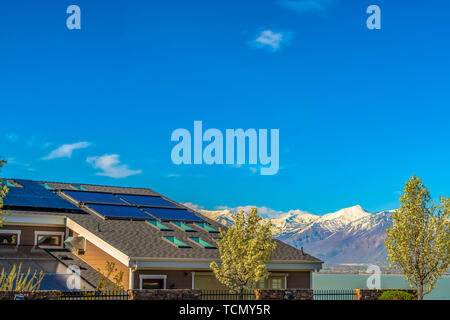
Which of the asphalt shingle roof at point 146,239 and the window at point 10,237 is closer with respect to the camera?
the asphalt shingle roof at point 146,239

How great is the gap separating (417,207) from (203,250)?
581 inches

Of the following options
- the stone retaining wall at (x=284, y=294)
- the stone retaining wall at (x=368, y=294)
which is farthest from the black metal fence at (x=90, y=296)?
the stone retaining wall at (x=368, y=294)

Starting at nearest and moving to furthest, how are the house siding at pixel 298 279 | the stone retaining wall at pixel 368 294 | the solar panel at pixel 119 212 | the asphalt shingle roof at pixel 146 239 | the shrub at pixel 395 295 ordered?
1. the asphalt shingle roof at pixel 146 239
2. the stone retaining wall at pixel 368 294
3. the shrub at pixel 395 295
4. the house siding at pixel 298 279
5. the solar panel at pixel 119 212

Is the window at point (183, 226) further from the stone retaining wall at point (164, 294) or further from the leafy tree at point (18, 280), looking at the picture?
the leafy tree at point (18, 280)

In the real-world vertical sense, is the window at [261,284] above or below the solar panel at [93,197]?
below

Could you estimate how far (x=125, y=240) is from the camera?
116 ft

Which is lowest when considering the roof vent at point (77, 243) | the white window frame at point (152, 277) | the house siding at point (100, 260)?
the white window frame at point (152, 277)

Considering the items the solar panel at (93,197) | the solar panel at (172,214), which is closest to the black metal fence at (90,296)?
the solar panel at (172,214)

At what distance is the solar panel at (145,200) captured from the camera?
1831 inches

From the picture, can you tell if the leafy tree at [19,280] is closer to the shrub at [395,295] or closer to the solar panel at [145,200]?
the solar panel at [145,200]

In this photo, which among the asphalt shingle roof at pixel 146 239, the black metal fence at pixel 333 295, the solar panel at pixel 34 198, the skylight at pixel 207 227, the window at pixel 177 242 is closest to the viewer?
the black metal fence at pixel 333 295

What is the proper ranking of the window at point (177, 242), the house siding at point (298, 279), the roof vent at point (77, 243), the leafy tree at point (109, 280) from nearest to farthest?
the leafy tree at point (109, 280) < the roof vent at point (77, 243) < the window at point (177, 242) < the house siding at point (298, 279)

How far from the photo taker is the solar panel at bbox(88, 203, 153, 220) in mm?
40531

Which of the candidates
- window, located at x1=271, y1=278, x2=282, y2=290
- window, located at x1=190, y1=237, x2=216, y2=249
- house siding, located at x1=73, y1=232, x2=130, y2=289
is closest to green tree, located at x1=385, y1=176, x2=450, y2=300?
window, located at x1=271, y1=278, x2=282, y2=290
